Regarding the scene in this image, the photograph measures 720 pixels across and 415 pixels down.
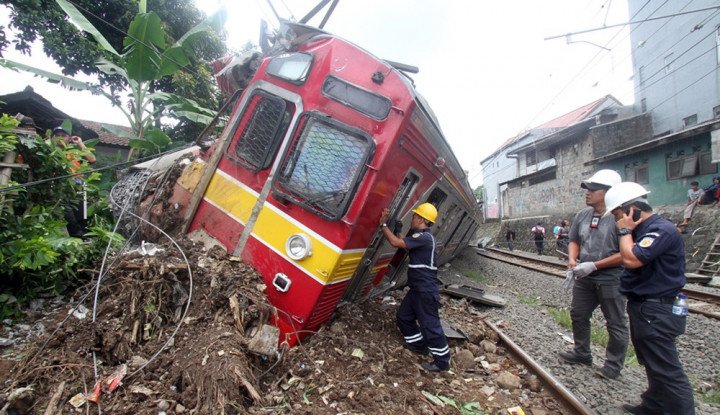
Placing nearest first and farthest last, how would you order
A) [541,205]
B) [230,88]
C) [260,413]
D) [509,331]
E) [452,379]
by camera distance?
[260,413] < [452,379] < [230,88] < [509,331] < [541,205]

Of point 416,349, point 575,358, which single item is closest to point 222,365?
point 416,349

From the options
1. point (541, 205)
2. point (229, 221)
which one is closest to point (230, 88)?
point (229, 221)

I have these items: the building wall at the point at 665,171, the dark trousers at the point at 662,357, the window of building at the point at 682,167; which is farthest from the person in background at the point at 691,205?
the dark trousers at the point at 662,357

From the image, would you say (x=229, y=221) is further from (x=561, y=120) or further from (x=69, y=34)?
(x=561, y=120)

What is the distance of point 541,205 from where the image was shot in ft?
76.2

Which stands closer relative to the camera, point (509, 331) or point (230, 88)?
point (230, 88)

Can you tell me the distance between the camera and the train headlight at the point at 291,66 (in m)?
3.22

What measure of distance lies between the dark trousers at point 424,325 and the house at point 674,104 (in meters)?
13.7

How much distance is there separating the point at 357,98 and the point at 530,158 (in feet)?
89.2

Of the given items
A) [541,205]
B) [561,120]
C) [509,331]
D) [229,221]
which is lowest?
[509,331]

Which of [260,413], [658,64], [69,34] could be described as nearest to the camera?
[260,413]

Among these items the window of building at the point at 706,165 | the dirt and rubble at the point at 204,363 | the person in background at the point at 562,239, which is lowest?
the dirt and rubble at the point at 204,363

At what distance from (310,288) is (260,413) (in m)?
0.96

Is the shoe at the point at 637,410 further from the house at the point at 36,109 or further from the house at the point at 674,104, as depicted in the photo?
the house at the point at 674,104
